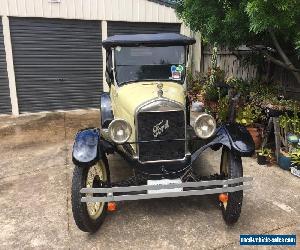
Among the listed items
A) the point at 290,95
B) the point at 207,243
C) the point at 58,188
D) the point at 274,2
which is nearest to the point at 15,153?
the point at 58,188

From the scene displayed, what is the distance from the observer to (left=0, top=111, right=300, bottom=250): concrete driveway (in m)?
3.63

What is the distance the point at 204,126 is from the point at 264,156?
249 centimetres

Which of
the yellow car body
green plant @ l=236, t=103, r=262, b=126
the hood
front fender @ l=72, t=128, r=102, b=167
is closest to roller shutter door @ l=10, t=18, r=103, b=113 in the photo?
green plant @ l=236, t=103, r=262, b=126

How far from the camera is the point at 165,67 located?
16.1 feet

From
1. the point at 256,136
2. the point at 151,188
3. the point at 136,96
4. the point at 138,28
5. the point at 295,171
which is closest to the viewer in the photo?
the point at 151,188

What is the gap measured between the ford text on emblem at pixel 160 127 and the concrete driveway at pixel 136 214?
1.15m

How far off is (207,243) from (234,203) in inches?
22.8

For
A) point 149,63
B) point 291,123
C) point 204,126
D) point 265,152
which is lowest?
point 265,152

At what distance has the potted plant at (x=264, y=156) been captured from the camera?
19.0 ft

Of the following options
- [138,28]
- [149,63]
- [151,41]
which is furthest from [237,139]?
[138,28]

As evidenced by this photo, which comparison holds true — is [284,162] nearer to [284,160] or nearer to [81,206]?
[284,160]

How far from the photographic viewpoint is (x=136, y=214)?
417 centimetres

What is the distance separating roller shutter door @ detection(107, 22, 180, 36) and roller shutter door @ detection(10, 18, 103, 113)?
49 centimetres

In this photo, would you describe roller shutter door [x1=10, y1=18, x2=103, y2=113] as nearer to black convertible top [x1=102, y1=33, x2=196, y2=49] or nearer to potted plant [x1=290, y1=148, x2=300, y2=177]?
black convertible top [x1=102, y1=33, x2=196, y2=49]
